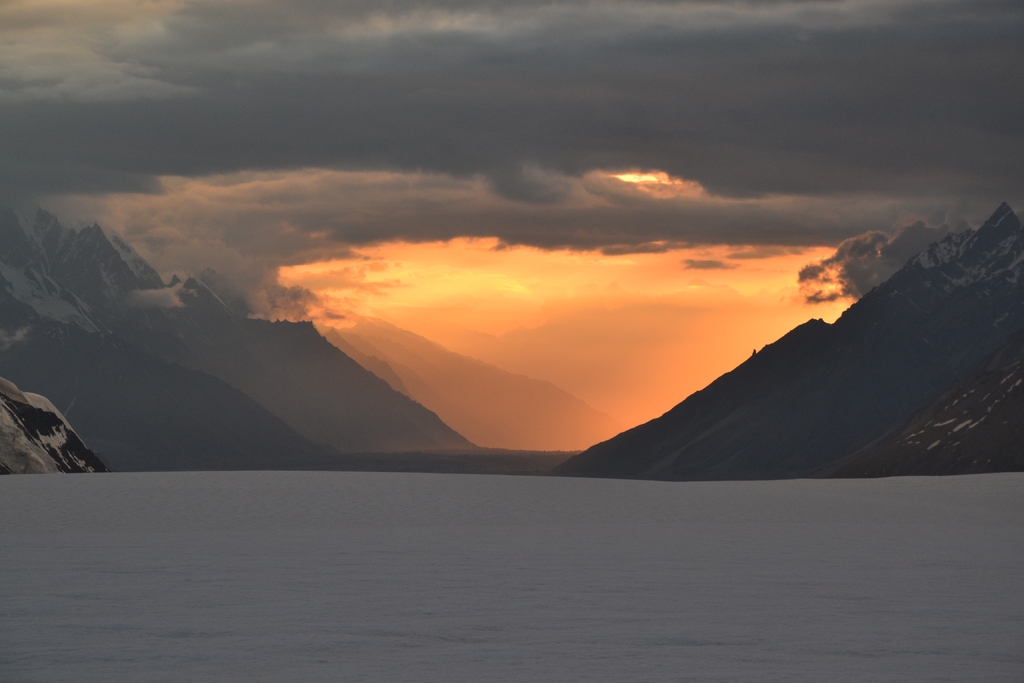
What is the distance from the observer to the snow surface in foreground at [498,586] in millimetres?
14891

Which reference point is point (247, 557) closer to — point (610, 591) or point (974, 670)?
point (610, 591)

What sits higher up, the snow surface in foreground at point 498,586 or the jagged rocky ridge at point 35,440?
the jagged rocky ridge at point 35,440

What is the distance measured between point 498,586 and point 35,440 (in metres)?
62.1

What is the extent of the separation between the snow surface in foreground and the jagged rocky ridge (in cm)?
2402

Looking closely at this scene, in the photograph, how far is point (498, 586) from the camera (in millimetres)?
21516

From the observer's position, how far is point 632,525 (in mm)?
35062

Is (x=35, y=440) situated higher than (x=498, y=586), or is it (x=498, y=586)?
(x=35, y=440)

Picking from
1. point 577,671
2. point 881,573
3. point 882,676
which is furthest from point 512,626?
point 881,573

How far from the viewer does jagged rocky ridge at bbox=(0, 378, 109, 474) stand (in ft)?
212

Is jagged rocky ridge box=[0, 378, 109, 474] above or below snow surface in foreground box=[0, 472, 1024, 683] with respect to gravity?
above

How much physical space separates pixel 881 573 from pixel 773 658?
976 centimetres

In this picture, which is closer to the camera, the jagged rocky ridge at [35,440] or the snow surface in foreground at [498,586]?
the snow surface in foreground at [498,586]

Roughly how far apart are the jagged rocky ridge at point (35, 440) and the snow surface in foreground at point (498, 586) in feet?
78.8

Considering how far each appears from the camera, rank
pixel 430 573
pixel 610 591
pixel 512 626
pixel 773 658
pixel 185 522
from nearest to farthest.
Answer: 1. pixel 773 658
2. pixel 512 626
3. pixel 610 591
4. pixel 430 573
5. pixel 185 522
